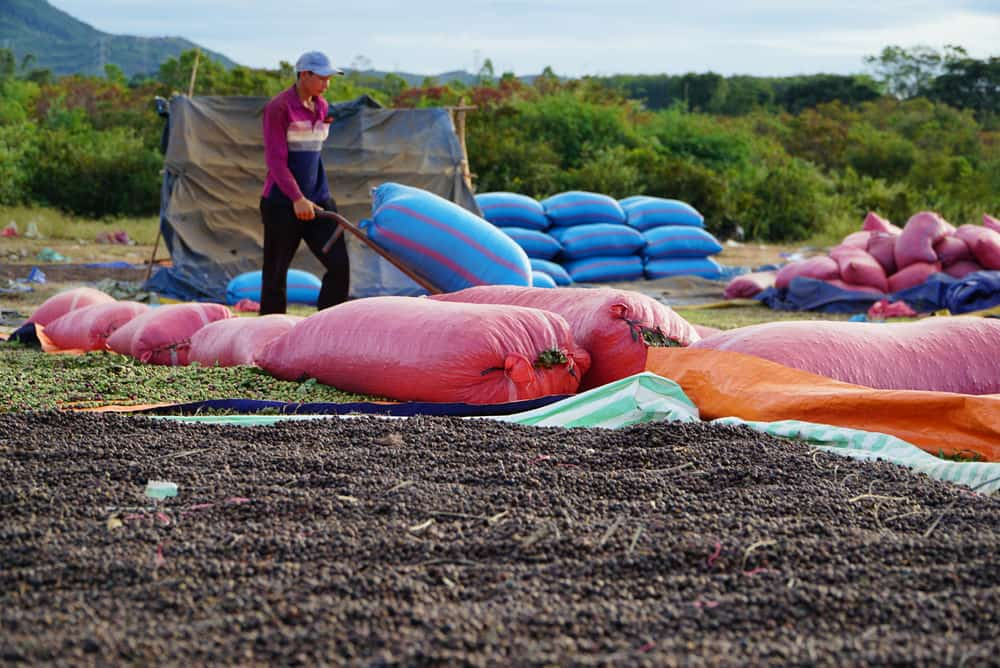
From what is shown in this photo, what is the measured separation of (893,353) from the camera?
2742 mm

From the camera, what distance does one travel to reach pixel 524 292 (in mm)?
3344

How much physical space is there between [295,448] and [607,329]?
109 cm

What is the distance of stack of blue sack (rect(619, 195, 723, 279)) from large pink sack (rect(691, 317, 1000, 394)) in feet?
18.1

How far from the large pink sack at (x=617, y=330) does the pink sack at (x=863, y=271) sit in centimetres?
391

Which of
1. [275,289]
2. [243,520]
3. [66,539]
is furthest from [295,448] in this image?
[275,289]

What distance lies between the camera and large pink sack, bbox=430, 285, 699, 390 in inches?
116

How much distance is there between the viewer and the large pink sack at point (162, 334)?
147 inches

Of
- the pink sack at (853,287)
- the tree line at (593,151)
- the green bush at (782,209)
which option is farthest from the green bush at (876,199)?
the pink sack at (853,287)

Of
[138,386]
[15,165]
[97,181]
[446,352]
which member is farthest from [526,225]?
[15,165]

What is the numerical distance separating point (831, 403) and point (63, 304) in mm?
3415

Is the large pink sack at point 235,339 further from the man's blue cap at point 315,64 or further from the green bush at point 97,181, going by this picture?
the green bush at point 97,181

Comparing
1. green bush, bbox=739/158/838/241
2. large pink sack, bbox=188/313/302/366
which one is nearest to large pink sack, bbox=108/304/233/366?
large pink sack, bbox=188/313/302/366

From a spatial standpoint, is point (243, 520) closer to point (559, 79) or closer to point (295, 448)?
point (295, 448)

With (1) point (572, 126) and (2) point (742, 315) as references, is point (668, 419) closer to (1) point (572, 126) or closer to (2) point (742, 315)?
(2) point (742, 315)
